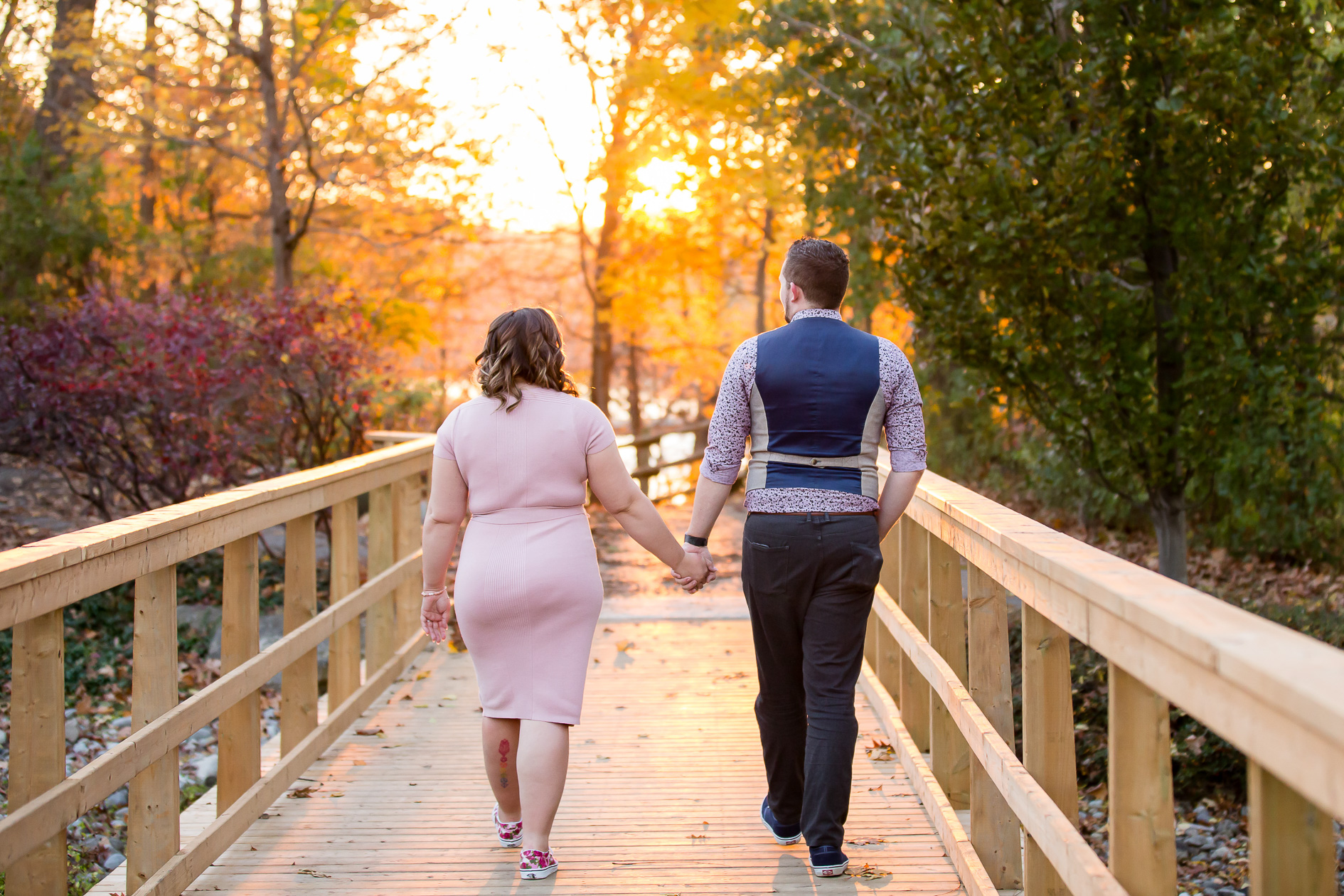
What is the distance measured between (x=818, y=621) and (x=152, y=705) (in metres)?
1.88

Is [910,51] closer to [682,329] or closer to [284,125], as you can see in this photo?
[284,125]

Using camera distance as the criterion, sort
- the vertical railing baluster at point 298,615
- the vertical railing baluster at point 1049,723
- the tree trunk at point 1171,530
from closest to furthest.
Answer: the vertical railing baluster at point 1049,723 → the vertical railing baluster at point 298,615 → the tree trunk at point 1171,530

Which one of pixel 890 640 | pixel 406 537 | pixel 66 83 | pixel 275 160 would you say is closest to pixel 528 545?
pixel 890 640

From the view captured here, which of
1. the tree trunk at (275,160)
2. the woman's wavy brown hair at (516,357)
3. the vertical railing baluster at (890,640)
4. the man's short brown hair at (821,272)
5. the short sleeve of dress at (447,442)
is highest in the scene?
the tree trunk at (275,160)

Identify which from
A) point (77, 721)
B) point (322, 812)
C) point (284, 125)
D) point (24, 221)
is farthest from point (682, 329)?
point (322, 812)

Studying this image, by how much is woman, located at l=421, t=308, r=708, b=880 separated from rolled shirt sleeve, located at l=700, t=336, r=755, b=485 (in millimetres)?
265

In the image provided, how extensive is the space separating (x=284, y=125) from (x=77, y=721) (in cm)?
704

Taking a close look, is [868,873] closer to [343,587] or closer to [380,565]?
[343,587]

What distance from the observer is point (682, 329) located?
75.6 feet

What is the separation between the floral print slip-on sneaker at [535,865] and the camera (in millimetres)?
3592

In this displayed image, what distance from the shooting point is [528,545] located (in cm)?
346

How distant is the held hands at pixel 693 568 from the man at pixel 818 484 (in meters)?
0.17

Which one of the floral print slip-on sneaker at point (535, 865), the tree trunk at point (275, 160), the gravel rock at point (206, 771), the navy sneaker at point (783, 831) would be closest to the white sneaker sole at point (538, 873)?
the floral print slip-on sneaker at point (535, 865)

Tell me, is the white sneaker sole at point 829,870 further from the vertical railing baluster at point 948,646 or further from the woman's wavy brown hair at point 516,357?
the woman's wavy brown hair at point 516,357
